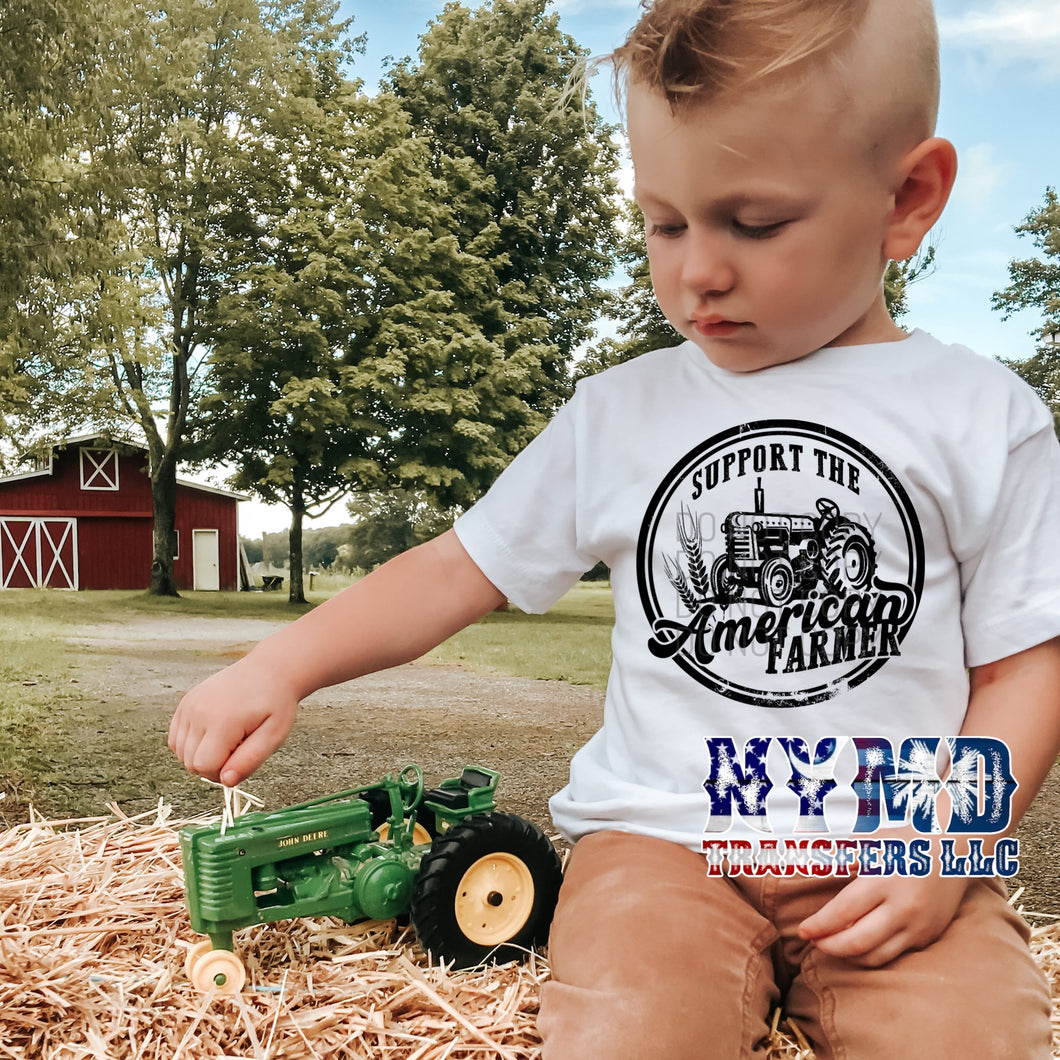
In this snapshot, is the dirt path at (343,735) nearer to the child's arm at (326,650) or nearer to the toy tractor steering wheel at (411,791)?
the toy tractor steering wheel at (411,791)

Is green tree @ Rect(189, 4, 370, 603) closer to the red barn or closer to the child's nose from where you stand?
the red barn

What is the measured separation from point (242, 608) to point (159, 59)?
2.04 m

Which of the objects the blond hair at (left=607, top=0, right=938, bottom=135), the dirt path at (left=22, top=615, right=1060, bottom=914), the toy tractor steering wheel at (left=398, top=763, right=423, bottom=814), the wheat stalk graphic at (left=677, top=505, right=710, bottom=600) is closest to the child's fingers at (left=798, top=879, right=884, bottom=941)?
the wheat stalk graphic at (left=677, top=505, right=710, bottom=600)

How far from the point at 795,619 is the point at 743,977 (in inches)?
10.9

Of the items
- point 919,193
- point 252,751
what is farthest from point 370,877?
point 919,193

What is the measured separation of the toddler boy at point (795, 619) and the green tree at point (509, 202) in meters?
3.47

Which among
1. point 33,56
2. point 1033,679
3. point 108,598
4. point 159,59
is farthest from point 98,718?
point 1033,679

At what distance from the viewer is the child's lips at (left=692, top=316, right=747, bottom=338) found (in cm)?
82

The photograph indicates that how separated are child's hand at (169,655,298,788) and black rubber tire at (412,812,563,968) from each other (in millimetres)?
214

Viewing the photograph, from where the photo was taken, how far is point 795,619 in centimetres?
81

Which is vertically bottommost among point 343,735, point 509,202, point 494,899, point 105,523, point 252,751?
point 343,735

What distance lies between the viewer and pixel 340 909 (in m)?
0.96

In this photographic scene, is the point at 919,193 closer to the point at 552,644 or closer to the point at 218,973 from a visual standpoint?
the point at 218,973

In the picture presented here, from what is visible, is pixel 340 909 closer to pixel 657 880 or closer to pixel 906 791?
pixel 657 880
